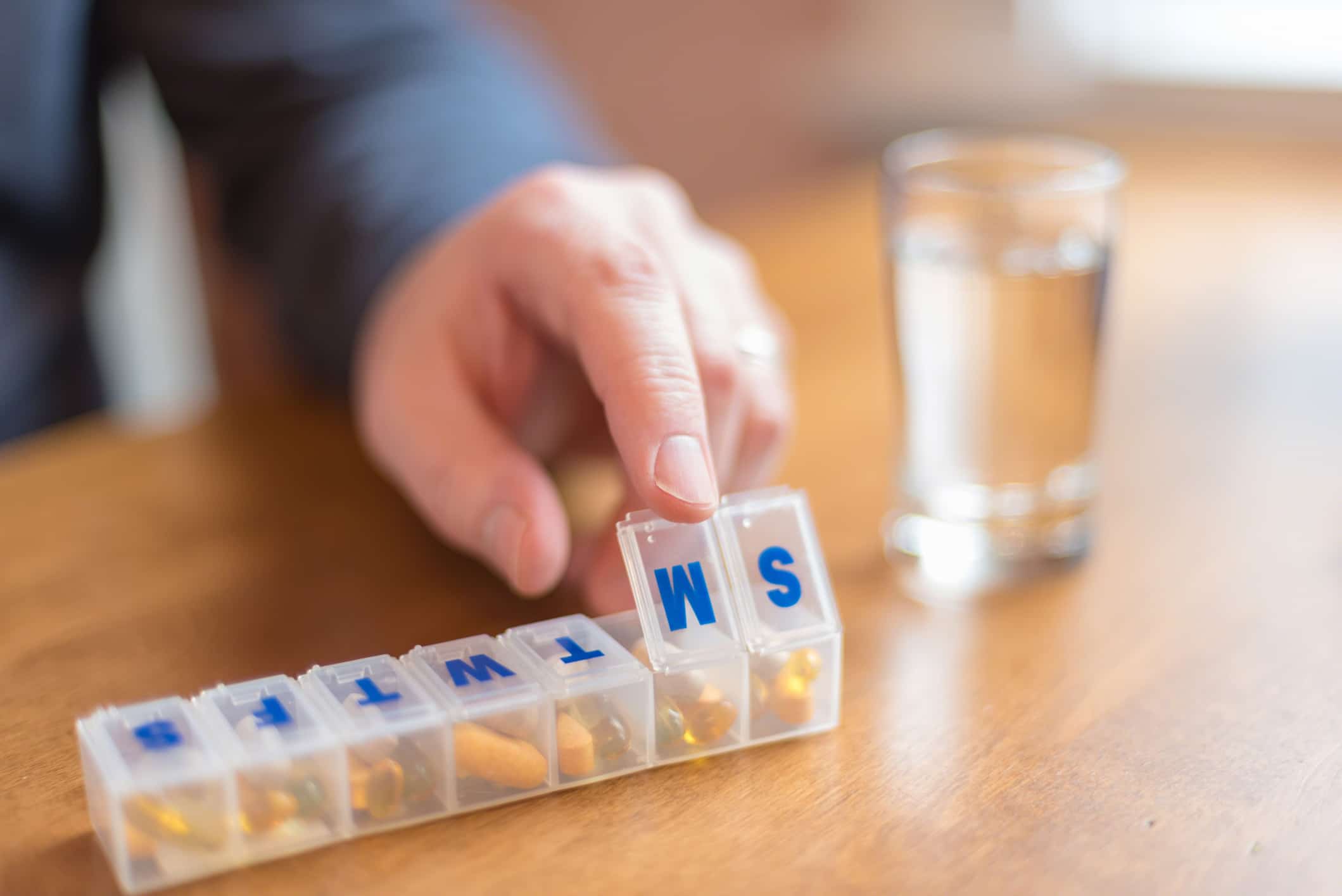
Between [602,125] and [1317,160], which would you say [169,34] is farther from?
[602,125]

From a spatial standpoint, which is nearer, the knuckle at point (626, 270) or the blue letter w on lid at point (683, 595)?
the blue letter w on lid at point (683, 595)

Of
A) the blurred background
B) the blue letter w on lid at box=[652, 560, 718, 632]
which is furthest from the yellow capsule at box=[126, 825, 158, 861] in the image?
the blurred background

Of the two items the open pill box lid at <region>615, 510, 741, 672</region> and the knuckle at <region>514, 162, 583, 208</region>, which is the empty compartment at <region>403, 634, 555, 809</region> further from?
the knuckle at <region>514, 162, 583, 208</region>

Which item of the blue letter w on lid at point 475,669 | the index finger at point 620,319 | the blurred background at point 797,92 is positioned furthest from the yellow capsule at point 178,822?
the blurred background at point 797,92

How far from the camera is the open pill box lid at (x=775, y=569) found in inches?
21.9

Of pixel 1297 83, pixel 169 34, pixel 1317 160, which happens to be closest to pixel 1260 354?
pixel 1317 160

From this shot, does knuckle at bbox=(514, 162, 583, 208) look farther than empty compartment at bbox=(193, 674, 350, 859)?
Yes

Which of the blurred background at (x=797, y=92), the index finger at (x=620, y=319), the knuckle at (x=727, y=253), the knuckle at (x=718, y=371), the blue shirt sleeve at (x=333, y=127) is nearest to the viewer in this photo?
the index finger at (x=620, y=319)

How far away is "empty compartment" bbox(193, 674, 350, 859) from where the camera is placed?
47 cm

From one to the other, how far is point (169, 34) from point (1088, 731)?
0.98 m

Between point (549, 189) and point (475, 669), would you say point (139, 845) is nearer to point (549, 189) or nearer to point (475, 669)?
point (475, 669)

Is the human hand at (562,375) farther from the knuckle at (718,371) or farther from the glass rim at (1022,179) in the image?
the glass rim at (1022,179)

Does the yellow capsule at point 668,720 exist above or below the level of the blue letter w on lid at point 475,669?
below

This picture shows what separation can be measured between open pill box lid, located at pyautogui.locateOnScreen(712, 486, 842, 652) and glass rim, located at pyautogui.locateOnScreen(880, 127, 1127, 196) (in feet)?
0.75
